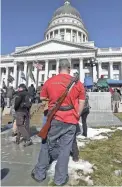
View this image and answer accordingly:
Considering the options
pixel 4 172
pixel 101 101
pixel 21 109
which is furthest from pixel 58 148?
pixel 101 101

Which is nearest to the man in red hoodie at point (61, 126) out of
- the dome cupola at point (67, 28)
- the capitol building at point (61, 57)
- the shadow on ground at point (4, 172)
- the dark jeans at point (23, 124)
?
the shadow on ground at point (4, 172)

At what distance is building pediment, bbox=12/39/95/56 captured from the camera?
6169cm

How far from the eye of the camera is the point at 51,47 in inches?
2512

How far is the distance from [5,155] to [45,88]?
216cm

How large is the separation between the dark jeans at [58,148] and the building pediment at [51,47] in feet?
191

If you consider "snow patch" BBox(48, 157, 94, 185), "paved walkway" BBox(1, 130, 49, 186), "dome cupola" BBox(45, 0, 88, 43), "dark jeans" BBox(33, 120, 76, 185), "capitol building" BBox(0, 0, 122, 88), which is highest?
A: "dome cupola" BBox(45, 0, 88, 43)

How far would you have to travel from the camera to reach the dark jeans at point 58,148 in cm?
388

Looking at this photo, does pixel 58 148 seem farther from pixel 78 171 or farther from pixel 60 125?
pixel 78 171

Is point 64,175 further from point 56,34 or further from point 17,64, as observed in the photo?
point 56,34

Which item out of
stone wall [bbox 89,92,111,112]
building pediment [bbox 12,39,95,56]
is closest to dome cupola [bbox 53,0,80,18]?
building pediment [bbox 12,39,95,56]

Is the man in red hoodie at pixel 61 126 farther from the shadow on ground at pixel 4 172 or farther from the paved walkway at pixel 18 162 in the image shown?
the shadow on ground at pixel 4 172

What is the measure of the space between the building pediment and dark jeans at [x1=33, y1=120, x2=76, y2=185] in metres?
58.1

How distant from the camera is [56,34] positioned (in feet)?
267

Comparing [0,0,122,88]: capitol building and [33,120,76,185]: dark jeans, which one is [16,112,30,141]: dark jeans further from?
[0,0,122,88]: capitol building
